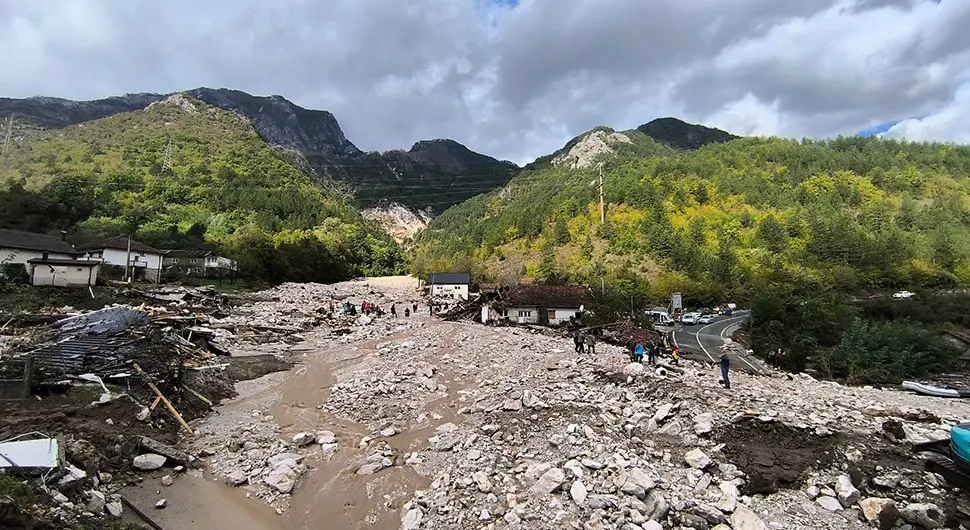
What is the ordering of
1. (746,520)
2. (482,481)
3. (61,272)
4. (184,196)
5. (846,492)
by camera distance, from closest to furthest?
1. (746,520)
2. (846,492)
3. (482,481)
4. (61,272)
5. (184,196)

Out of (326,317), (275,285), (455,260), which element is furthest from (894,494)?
(455,260)

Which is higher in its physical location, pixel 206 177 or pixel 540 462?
pixel 206 177

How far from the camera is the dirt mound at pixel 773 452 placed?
29.9 ft

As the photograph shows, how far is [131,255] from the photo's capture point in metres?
45.1

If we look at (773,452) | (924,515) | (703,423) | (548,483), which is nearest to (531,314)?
(703,423)

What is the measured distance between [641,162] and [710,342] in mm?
86737

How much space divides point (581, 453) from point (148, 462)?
10042 millimetres

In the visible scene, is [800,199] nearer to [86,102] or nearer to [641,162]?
[641,162]

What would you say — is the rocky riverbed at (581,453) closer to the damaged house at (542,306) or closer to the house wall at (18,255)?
the damaged house at (542,306)

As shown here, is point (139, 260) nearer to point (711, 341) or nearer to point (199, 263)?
point (199, 263)

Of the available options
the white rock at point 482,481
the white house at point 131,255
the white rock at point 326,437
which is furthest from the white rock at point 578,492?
the white house at point 131,255

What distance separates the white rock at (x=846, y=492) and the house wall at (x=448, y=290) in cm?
5628

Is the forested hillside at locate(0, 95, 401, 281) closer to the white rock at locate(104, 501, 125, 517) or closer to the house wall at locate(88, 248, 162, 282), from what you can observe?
the house wall at locate(88, 248, 162, 282)

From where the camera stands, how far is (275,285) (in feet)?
200
